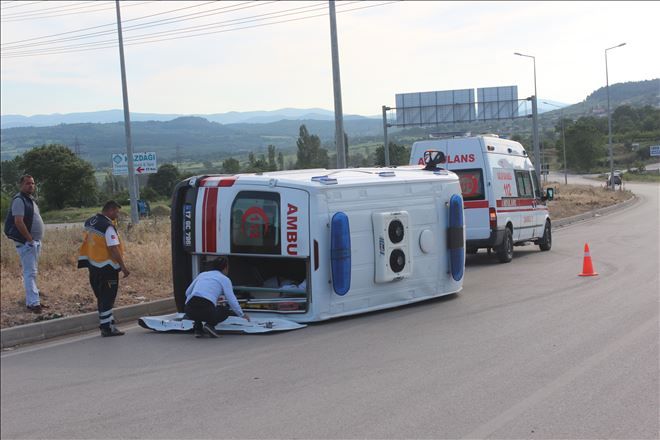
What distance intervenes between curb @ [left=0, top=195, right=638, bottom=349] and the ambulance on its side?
2.94 feet

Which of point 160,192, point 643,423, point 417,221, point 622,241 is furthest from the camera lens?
point 160,192

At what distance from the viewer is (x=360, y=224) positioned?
1147 cm

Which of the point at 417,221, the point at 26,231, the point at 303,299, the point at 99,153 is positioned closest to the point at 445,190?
the point at 417,221

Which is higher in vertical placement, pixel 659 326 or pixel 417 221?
pixel 417 221

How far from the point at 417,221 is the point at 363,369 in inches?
177

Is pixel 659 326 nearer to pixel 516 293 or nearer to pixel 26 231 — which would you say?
pixel 516 293

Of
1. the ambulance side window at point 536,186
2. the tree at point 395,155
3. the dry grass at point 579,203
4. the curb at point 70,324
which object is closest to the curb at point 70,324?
the curb at point 70,324

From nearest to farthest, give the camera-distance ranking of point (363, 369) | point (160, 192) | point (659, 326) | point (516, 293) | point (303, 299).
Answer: point (363, 369) → point (659, 326) → point (303, 299) → point (516, 293) → point (160, 192)

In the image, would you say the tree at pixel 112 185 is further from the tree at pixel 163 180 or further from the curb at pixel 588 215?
the curb at pixel 588 215

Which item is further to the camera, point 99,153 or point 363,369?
point 99,153

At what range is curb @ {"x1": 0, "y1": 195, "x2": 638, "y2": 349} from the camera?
34.4ft

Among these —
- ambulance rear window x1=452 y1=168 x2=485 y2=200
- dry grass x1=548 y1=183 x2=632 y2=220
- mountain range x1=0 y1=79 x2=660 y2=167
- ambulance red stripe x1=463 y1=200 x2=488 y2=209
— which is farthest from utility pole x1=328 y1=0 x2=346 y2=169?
mountain range x1=0 y1=79 x2=660 y2=167

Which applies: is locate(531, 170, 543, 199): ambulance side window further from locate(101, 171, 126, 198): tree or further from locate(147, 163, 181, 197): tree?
locate(101, 171, 126, 198): tree

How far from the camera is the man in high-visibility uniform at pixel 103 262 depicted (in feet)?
35.1
